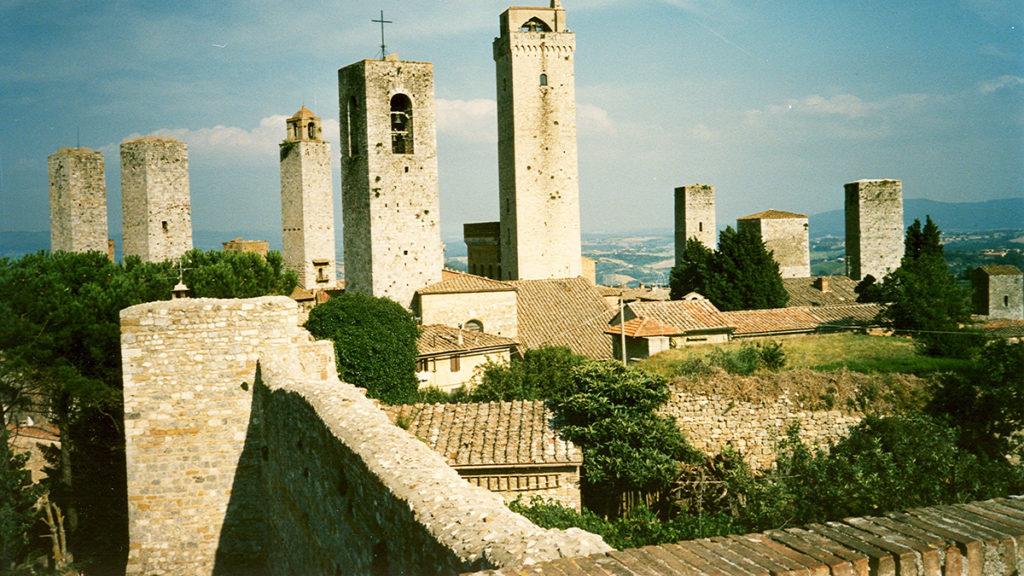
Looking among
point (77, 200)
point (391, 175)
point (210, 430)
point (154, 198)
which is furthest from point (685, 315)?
point (77, 200)

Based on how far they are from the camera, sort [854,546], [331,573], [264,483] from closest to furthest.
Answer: [854,546]
[331,573]
[264,483]

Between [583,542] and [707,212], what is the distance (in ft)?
177

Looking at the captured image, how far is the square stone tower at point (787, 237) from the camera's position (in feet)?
167

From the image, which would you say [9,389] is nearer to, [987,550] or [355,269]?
[987,550]

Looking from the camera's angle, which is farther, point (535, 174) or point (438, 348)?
point (535, 174)

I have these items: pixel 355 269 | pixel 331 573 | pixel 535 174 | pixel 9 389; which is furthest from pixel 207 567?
pixel 535 174

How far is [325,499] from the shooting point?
19.3 ft

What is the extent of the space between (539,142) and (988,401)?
3188 centimetres

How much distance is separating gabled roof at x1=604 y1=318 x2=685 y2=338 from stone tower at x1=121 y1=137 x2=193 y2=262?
16.1m

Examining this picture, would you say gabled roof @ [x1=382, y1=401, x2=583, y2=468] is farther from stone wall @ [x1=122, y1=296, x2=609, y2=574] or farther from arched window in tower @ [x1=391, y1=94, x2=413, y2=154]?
arched window in tower @ [x1=391, y1=94, x2=413, y2=154]

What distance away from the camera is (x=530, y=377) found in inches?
833

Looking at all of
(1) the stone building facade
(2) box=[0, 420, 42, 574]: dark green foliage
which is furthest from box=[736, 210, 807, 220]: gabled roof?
(2) box=[0, 420, 42, 574]: dark green foliage

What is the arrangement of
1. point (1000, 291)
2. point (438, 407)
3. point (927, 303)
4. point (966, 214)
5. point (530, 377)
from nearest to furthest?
point (438, 407) → point (530, 377) → point (927, 303) → point (1000, 291) → point (966, 214)

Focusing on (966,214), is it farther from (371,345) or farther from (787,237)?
(371,345)
